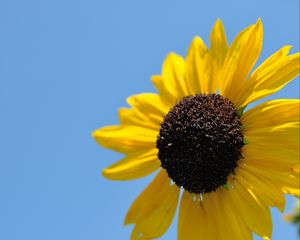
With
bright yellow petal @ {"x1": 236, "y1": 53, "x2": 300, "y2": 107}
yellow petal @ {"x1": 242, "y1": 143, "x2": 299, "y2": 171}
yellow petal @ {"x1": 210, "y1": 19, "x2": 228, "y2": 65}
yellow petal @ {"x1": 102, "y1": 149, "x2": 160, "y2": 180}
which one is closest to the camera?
yellow petal @ {"x1": 242, "y1": 143, "x2": 299, "y2": 171}

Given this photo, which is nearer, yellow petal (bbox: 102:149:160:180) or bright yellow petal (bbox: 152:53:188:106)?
yellow petal (bbox: 102:149:160:180)

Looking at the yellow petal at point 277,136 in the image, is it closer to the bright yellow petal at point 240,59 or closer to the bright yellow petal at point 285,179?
the bright yellow petal at point 285,179

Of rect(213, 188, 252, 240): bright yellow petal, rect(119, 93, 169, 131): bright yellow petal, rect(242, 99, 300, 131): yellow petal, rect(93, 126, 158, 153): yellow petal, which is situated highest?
rect(119, 93, 169, 131): bright yellow petal

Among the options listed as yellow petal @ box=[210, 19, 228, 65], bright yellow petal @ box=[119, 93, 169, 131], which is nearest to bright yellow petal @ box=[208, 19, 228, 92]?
yellow petal @ box=[210, 19, 228, 65]

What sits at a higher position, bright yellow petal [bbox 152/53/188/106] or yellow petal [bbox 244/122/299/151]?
bright yellow petal [bbox 152/53/188/106]

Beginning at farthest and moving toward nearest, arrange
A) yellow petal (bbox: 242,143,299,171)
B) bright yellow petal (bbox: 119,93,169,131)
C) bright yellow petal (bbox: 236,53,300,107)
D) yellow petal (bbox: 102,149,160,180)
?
bright yellow petal (bbox: 119,93,169,131) < yellow petal (bbox: 102,149,160,180) < bright yellow petal (bbox: 236,53,300,107) < yellow petal (bbox: 242,143,299,171)

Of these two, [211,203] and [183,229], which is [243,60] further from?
[183,229]

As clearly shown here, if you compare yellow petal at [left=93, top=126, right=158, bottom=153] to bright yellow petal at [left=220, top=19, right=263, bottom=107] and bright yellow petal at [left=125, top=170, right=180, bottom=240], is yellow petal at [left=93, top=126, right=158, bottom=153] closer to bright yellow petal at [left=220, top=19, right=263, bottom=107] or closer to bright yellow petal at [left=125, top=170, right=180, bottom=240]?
bright yellow petal at [left=125, top=170, right=180, bottom=240]
